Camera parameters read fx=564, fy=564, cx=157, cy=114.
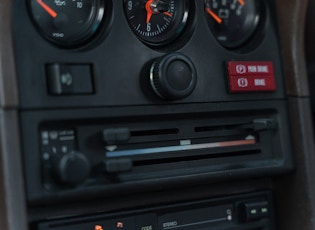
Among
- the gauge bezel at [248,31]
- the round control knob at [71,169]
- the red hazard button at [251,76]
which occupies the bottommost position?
the round control knob at [71,169]

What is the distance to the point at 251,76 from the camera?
1.25m

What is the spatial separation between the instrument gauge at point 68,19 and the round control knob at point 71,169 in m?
0.22

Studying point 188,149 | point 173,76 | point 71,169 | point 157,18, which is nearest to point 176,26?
point 157,18

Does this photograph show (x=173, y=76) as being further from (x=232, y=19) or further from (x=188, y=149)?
(x=232, y=19)

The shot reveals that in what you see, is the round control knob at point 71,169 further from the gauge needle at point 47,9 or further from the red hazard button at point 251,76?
the red hazard button at point 251,76

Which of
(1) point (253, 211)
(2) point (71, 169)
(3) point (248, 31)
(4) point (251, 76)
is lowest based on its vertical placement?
(1) point (253, 211)

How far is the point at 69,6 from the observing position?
110 cm

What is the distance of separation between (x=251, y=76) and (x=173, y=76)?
221 millimetres

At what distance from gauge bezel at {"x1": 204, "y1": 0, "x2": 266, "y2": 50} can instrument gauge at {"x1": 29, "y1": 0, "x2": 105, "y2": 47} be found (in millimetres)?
302

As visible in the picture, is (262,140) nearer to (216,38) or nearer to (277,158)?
(277,158)

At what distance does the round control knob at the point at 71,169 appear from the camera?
988mm

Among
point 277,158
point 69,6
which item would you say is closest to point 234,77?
point 277,158

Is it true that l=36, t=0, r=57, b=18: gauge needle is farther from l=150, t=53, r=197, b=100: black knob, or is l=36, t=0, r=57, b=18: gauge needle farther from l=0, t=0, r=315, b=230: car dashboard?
l=150, t=53, r=197, b=100: black knob

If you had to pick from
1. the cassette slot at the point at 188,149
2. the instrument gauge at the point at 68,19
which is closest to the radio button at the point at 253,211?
the cassette slot at the point at 188,149
